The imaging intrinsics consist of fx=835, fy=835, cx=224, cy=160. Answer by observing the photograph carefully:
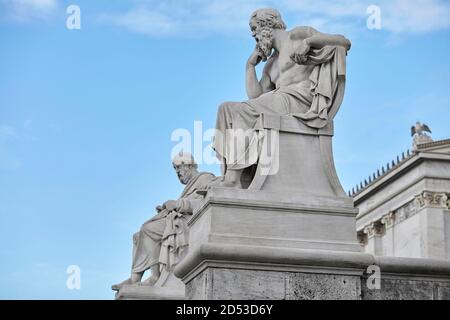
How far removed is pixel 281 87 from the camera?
9430mm

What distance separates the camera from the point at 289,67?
31.6 feet

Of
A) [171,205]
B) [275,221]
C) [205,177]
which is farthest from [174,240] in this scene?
[275,221]

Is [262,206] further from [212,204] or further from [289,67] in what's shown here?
[289,67]

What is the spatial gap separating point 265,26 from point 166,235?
5793mm

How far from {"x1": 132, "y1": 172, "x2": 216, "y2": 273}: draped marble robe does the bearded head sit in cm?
487

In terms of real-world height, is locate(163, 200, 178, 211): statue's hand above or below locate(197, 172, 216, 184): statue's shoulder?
below

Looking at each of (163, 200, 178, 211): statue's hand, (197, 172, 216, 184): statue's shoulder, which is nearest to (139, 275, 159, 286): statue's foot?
(163, 200, 178, 211): statue's hand

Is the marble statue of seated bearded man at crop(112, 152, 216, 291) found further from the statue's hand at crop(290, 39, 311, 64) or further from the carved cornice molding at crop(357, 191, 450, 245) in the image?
the carved cornice molding at crop(357, 191, 450, 245)

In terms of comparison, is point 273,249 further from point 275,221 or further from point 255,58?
point 255,58

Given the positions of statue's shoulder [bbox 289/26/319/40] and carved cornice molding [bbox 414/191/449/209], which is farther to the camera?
carved cornice molding [bbox 414/191/449/209]

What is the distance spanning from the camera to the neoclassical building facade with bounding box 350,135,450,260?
3011cm

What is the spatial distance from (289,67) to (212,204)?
2202 millimetres

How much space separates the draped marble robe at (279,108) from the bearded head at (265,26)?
25.4 inches
